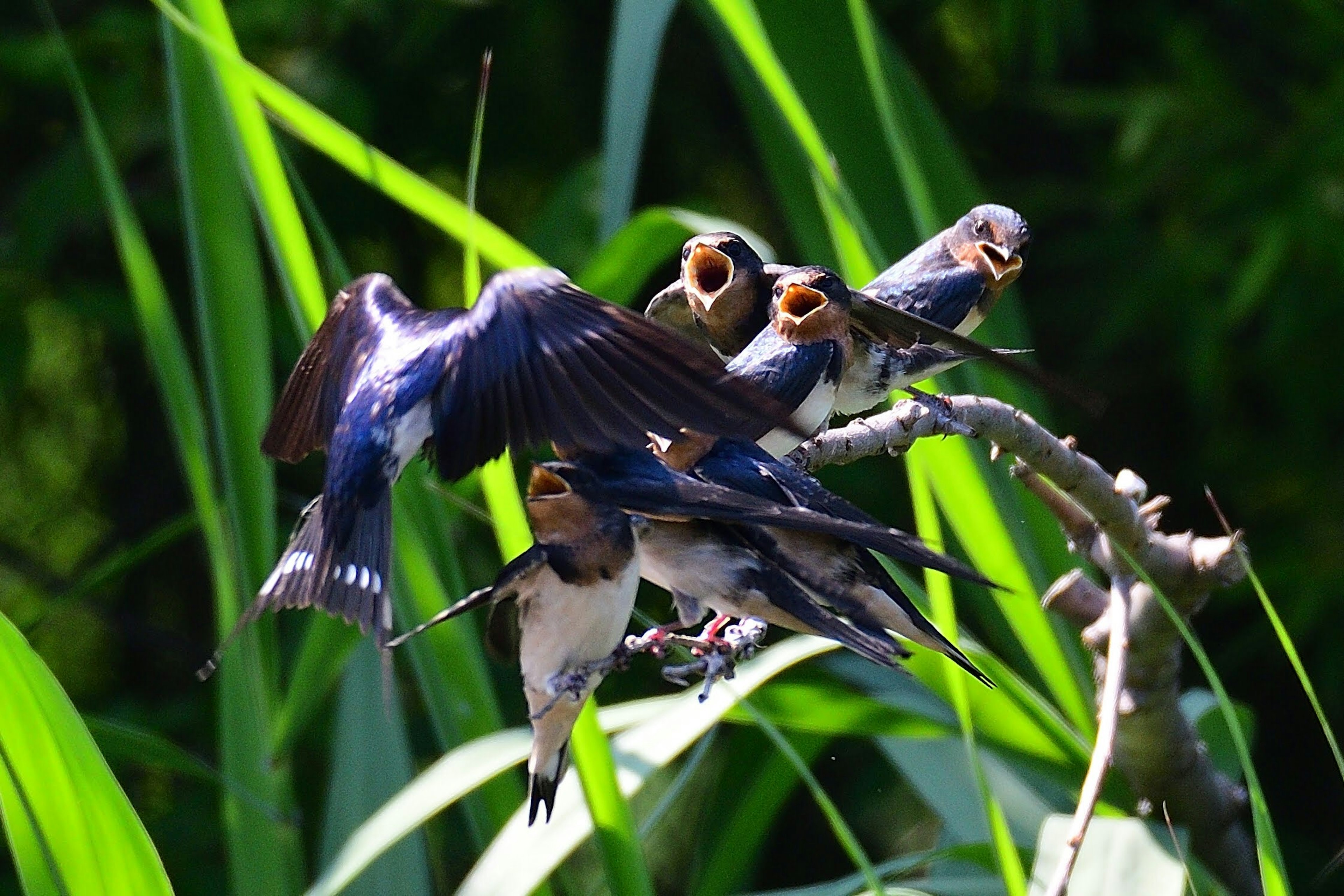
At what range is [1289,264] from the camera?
224cm

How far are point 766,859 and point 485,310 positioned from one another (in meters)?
2.23

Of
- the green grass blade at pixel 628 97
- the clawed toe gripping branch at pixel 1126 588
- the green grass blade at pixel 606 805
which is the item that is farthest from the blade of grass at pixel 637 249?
the green grass blade at pixel 606 805

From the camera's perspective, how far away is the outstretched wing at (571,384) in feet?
2.19

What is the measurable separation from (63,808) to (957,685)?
1.45 feet

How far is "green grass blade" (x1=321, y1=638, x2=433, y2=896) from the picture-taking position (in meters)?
1.21

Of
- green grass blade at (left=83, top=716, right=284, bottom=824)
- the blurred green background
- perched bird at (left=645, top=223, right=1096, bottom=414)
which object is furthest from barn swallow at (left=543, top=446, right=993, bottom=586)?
the blurred green background

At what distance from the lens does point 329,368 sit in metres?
0.96

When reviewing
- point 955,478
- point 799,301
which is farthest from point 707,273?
point 955,478

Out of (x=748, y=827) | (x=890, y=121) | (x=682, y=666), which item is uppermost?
(x=890, y=121)

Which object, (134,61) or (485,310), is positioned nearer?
(485,310)

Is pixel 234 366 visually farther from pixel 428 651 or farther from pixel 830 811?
pixel 830 811

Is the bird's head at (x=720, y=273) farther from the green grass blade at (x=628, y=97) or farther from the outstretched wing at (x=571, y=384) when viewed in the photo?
the outstretched wing at (x=571, y=384)

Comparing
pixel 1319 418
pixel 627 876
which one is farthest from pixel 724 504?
pixel 1319 418

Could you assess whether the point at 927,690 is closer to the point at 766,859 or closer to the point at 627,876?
the point at 627,876
